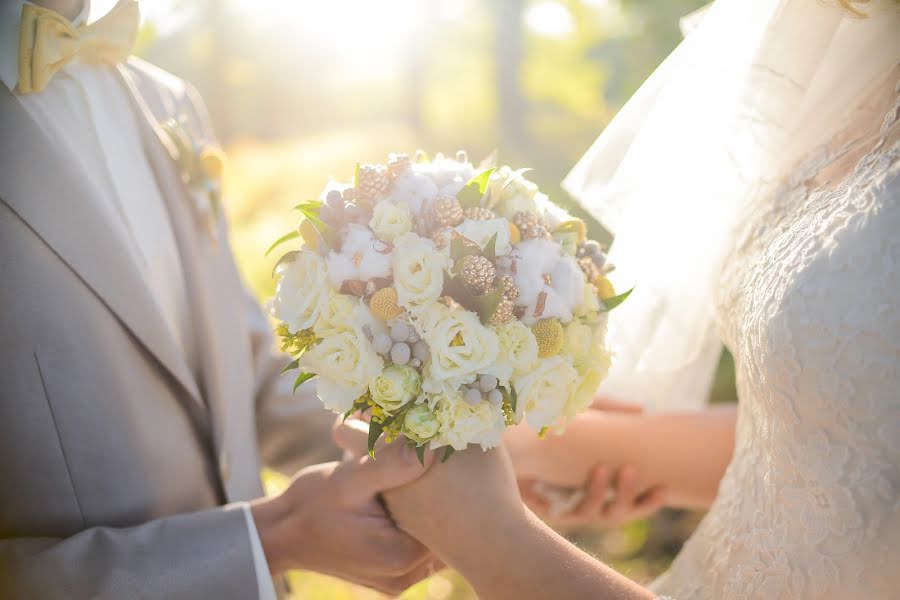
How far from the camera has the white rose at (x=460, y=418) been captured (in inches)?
57.6

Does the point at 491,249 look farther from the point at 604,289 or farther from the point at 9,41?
the point at 9,41

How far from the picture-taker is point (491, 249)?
148 cm

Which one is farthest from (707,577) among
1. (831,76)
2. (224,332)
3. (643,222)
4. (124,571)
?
(224,332)

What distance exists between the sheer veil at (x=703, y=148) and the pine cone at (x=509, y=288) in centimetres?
63

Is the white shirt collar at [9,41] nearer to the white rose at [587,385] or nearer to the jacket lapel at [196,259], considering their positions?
the jacket lapel at [196,259]

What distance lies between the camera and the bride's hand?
5.47 ft

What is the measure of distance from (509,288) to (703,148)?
0.96 metres

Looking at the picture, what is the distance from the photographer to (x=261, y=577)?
1825mm

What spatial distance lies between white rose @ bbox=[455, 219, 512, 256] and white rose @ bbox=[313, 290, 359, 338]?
0.89 feet

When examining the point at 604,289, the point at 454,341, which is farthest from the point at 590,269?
the point at 454,341

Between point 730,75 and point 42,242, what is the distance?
1.84m

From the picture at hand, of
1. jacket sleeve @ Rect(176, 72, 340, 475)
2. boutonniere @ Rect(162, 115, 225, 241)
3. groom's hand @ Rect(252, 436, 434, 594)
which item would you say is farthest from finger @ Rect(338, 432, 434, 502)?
boutonniere @ Rect(162, 115, 225, 241)

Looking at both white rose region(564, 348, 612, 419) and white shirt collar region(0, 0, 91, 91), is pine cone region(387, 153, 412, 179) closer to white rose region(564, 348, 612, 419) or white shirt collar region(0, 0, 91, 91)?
white rose region(564, 348, 612, 419)

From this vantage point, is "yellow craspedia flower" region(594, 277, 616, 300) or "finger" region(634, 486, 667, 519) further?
"finger" region(634, 486, 667, 519)
